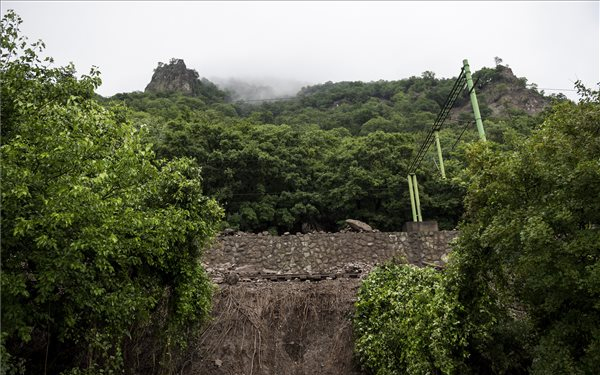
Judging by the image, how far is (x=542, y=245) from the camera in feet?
20.9

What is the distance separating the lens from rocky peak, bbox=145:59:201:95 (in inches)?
2312

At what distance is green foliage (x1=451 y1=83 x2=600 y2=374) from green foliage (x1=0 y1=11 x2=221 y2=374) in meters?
4.53

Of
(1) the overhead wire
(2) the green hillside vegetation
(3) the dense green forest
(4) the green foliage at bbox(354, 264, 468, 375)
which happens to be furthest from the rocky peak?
(2) the green hillside vegetation

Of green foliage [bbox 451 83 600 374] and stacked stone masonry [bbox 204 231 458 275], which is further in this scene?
stacked stone masonry [bbox 204 231 458 275]

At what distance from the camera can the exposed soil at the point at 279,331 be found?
34.0 feet

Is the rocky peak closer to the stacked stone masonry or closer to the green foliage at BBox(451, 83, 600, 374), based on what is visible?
the stacked stone masonry

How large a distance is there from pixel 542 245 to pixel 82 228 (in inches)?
225

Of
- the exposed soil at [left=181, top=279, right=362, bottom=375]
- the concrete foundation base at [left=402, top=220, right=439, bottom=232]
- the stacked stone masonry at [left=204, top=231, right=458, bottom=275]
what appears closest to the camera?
the exposed soil at [left=181, top=279, right=362, bottom=375]

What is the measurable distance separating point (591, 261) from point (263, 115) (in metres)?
42.0

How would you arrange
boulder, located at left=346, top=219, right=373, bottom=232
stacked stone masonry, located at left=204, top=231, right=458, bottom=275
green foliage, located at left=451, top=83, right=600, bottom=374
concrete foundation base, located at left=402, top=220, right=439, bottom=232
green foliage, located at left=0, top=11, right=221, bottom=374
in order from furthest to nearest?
boulder, located at left=346, top=219, right=373, bottom=232 < concrete foundation base, located at left=402, top=220, right=439, bottom=232 < stacked stone masonry, located at left=204, top=231, right=458, bottom=275 < green foliage, located at left=451, top=83, right=600, bottom=374 < green foliage, located at left=0, top=11, right=221, bottom=374

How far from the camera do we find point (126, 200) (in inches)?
263

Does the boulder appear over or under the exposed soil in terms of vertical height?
over

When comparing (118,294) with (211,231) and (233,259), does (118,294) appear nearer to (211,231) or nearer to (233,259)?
(211,231)

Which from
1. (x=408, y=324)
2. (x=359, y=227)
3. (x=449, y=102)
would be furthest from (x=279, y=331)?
(x=359, y=227)
